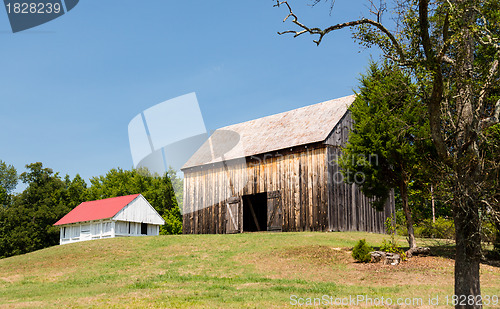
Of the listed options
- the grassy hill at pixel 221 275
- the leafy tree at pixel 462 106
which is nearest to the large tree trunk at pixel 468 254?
the leafy tree at pixel 462 106

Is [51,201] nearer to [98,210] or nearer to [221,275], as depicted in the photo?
[98,210]

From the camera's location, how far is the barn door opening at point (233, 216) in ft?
110

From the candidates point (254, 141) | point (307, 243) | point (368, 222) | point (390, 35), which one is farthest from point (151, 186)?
point (390, 35)

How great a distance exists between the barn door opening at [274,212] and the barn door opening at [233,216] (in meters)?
2.99

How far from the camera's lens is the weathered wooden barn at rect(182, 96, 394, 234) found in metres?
29.7

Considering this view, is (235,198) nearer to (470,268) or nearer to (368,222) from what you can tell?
(368,222)

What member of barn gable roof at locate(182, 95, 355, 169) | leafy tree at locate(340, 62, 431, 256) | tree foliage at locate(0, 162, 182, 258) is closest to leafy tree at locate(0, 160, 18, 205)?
tree foliage at locate(0, 162, 182, 258)

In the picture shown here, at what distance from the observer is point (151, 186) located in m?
74.2

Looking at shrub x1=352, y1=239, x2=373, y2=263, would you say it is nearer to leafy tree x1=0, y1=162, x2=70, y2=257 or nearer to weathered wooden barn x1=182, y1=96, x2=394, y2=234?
weathered wooden barn x1=182, y1=96, x2=394, y2=234

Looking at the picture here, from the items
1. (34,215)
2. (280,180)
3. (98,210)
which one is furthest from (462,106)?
(34,215)

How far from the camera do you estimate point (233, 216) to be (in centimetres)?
3388

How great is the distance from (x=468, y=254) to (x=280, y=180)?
21.8 metres

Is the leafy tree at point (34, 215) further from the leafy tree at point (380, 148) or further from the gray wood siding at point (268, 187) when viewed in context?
the leafy tree at point (380, 148)

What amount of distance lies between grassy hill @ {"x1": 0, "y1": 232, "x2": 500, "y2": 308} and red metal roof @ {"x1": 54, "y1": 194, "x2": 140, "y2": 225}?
1780 centimetres
